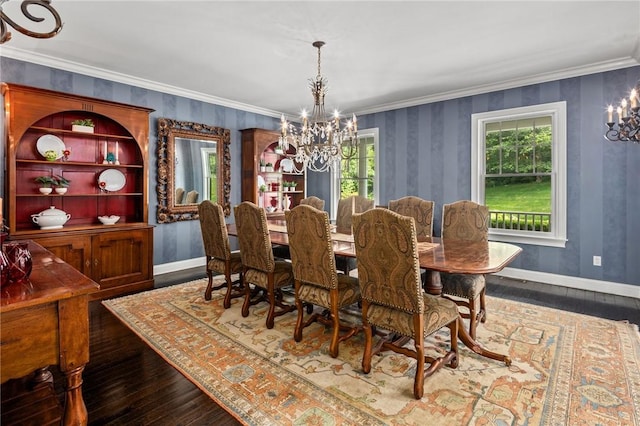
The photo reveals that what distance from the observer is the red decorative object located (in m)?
1.30

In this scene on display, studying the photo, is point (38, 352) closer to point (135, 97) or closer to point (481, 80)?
point (135, 97)

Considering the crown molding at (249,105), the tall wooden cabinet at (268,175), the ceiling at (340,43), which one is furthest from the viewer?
the tall wooden cabinet at (268,175)

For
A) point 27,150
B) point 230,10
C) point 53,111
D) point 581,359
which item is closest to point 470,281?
point 581,359

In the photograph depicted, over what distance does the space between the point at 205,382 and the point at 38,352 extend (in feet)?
3.86

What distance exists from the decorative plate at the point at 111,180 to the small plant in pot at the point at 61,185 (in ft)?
1.23

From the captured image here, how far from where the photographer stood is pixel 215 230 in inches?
134

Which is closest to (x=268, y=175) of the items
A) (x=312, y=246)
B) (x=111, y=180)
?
(x=111, y=180)

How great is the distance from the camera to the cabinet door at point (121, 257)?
3859 mm

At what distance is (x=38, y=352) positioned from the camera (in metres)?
1.20

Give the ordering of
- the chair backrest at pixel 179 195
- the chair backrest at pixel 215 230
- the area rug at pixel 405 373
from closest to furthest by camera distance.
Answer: the area rug at pixel 405 373 < the chair backrest at pixel 215 230 < the chair backrest at pixel 179 195

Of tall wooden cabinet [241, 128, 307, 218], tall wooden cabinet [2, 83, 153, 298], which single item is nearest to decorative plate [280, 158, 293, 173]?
tall wooden cabinet [241, 128, 307, 218]

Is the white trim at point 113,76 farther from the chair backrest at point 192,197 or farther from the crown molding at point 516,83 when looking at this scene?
the crown molding at point 516,83

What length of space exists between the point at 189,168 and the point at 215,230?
2.19 meters

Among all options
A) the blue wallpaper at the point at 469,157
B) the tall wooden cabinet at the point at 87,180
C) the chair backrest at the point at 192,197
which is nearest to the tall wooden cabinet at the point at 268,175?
the blue wallpaper at the point at 469,157
